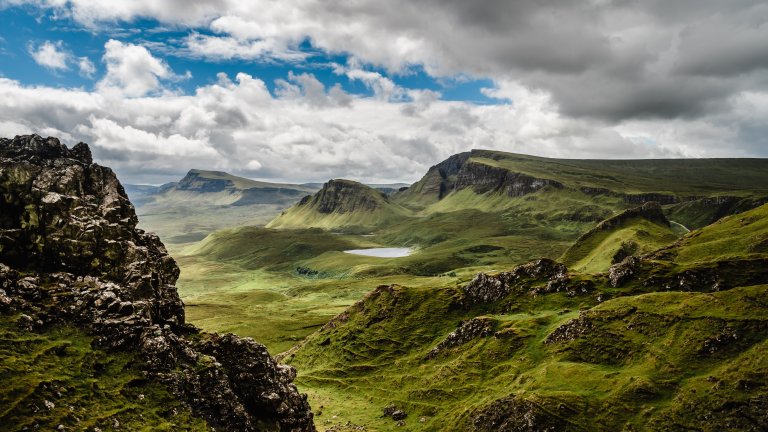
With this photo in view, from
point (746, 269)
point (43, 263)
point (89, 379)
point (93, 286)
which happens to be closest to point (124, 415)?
point (89, 379)

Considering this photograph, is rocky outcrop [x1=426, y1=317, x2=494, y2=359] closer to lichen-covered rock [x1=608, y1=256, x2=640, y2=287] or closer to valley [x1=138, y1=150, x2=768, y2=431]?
valley [x1=138, y1=150, x2=768, y2=431]

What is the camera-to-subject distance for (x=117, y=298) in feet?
205

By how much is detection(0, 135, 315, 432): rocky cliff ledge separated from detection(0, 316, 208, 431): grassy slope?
1929mm

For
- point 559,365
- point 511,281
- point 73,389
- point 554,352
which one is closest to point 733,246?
point 511,281

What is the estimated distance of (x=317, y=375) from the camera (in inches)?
5472

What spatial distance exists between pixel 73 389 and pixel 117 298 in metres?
14.0

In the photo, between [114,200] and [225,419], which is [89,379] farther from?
[114,200]

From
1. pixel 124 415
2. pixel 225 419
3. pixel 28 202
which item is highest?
pixel 28 202

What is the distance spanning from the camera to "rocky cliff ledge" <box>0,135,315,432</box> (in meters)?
59.6

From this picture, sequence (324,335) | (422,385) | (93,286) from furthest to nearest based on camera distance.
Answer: (324,335) → (422,385) → (93,286)

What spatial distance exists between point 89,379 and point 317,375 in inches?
3627

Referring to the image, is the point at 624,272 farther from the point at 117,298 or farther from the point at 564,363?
the point at 117,298

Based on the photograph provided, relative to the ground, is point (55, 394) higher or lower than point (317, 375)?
higher

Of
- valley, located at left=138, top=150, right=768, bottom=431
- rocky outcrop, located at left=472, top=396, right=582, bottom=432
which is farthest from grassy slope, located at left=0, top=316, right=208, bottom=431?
rocky outcrop, located at left=472, top=396, right=582, bottom=432
